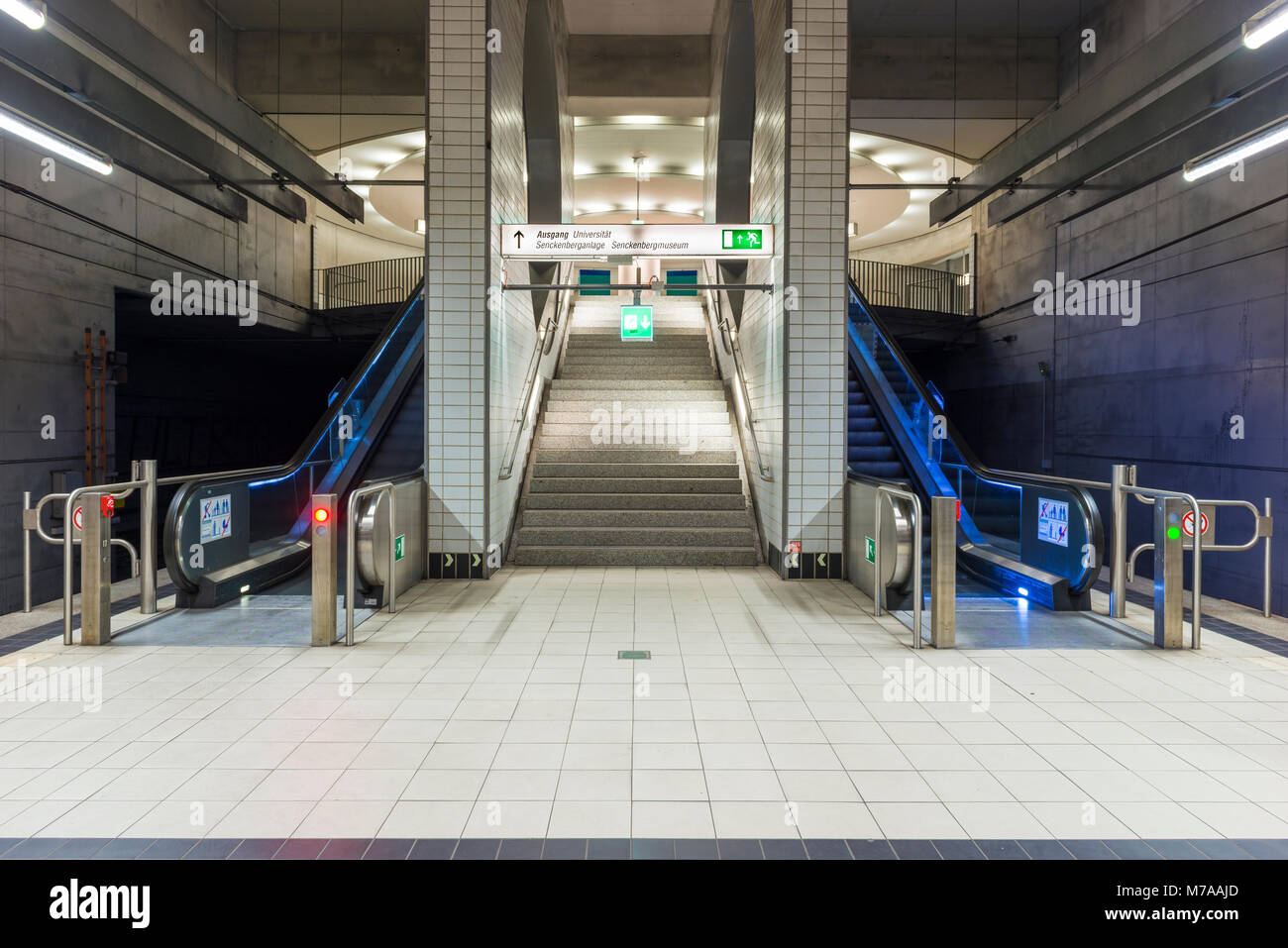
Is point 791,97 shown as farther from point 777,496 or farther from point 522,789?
point 522,789

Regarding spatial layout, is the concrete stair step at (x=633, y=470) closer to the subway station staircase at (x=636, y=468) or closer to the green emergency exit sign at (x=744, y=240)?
the subway station staircase at (x=636, y=468)

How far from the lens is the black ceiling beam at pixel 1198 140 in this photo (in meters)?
4.73

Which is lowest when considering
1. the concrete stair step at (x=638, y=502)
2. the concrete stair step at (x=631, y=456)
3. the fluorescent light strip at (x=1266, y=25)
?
the concrete stair step at (x=638, y=502)

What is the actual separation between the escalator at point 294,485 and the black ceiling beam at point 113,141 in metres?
2.27

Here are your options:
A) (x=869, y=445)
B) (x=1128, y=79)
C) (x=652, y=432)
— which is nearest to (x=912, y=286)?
(x=869, y=445)

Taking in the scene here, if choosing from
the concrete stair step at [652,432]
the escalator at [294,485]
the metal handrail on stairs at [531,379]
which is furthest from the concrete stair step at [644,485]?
the escalator at [294,485]

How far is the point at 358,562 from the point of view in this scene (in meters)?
5.65

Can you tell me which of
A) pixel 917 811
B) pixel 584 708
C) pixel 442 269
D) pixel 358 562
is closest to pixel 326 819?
pixel 584 708

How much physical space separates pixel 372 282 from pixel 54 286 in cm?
1119

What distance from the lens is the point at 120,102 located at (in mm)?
4961

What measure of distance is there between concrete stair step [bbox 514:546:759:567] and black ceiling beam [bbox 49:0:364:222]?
449cm

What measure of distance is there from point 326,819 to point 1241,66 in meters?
6.37

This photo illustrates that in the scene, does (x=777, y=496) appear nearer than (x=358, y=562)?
No

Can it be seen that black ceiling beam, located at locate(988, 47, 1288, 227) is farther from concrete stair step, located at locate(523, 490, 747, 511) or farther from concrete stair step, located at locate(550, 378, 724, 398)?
concrete stair step, located at locate(550, 378, 724, 398)
